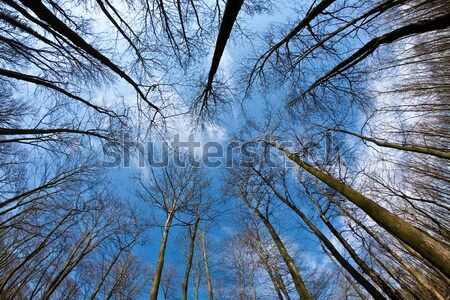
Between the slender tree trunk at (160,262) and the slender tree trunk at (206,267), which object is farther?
the slender tree trunk at (206,267)

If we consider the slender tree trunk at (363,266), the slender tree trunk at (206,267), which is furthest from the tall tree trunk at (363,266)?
the slender tree trunk at (206,267)

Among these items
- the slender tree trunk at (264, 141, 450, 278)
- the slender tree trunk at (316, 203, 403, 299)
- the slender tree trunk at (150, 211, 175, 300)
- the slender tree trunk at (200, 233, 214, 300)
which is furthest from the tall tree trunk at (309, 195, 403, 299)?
the slender tree trunk at (200, 233, 214, 300)

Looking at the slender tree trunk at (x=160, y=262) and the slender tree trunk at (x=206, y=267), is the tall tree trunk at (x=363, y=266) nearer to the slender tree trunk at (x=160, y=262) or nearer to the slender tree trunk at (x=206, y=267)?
the slender tree trunk at (x=160, y=262)

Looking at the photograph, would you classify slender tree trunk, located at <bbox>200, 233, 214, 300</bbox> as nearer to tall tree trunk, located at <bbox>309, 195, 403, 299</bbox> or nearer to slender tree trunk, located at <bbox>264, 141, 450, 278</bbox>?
tall tree trunk, located at <bbox>309, 195, 403, 299</bbox>

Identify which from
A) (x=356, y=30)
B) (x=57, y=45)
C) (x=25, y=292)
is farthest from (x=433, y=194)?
(x=25, y=292)

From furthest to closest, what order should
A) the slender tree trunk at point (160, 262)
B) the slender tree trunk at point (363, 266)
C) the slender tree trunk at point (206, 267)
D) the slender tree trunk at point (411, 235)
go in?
the slender tree trunk at point (206, 267) < the slender tree trunk at point (160, 262) < the slender tree trunk at point (363, 266) < the slender tree trunk at point (411, 235)

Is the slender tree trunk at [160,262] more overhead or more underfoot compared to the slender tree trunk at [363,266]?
more overhead

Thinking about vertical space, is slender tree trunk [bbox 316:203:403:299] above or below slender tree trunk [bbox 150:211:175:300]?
below

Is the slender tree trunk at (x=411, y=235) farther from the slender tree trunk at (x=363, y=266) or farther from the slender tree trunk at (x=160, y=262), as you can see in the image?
the slender tree trunk at (x=160, y=262)

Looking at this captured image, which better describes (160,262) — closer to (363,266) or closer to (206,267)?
(363,266)

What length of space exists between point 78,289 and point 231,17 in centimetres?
1425

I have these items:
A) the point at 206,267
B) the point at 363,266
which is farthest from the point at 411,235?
the point at 206,267

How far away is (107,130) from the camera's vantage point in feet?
14.9

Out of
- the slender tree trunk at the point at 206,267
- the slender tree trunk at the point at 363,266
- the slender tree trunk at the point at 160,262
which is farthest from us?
the slender tree trunk at the point at 206,267
